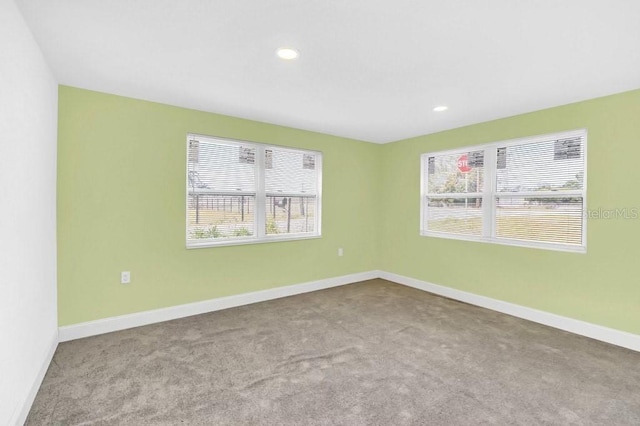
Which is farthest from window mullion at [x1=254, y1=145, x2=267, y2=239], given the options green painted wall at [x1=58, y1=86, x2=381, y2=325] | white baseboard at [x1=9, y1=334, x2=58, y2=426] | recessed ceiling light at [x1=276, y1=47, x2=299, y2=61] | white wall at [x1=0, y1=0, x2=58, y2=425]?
white baseboard at [x1=9, y1=334, x2=58, y2=426]

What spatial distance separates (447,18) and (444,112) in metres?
1.90

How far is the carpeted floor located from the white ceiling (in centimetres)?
236

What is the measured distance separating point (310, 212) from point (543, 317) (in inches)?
123

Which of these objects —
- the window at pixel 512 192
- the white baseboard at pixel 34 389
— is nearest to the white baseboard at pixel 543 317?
the window at pixel 512 192

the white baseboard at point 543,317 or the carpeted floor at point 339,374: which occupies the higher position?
the white baseboard at point 543,317

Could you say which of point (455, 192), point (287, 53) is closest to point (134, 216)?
point (287, 53)

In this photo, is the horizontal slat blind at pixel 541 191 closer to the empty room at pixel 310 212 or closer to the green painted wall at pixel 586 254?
the empty room at pixel 310 212

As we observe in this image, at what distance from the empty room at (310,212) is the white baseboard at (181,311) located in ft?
0.07

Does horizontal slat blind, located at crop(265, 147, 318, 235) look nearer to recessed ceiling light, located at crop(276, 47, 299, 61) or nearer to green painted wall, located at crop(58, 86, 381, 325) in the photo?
green painted wall, located at crop(58, 86, 381, 325)

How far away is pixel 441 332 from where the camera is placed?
10.3 feet

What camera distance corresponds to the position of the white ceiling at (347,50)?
173 centimetres

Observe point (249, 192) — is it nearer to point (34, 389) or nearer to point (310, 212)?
point (310, 212)

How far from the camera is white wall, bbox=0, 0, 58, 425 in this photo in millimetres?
1573

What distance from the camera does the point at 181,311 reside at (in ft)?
11.3
